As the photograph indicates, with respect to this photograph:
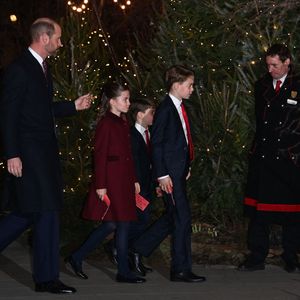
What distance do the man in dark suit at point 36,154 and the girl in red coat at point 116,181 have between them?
456 millimetres

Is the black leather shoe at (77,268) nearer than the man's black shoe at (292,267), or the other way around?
the black leather shoe at (77,268)

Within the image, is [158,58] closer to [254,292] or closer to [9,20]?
[254,292]

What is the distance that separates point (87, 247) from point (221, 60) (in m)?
2.62

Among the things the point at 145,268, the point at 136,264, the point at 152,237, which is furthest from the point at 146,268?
the point at 152,237

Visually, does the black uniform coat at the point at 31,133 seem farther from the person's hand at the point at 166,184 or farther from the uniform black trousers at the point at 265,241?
the uniform black trousers at the point at 265,241

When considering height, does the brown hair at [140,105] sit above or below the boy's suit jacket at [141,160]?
above

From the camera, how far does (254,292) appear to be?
8.23 m

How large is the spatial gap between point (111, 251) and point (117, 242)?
86 cm

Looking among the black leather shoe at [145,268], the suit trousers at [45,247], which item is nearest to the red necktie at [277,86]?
the black leather shoe at [145,268]

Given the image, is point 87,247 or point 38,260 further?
point 87,247

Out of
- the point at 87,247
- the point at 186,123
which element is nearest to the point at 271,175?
the point at 186,123

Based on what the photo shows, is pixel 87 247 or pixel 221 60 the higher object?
pixel 221 60

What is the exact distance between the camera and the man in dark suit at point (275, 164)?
355 inches

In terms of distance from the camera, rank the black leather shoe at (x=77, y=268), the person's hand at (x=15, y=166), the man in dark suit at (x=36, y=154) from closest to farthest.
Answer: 1. the person's hand at (x=15, y=166)
2. the man in dark suit at (x=36, y=154)
3. the black leather shoe at (x=77, y=268)
